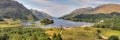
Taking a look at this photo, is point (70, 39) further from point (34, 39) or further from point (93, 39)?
point (34, 39)

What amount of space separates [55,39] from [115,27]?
7662 cm

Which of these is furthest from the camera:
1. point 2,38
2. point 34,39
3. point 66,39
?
point 2,38

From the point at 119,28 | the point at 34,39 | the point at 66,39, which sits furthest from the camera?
the point at 119,28

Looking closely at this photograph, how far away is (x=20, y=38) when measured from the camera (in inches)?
3905

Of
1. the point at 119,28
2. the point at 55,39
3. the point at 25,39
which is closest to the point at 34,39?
the point at 55,39

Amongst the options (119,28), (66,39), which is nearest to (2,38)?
(66,39)

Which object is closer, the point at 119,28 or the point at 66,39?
the point at 66,39

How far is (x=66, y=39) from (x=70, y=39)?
226 centimetres

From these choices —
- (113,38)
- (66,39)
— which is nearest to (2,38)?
(66,39)

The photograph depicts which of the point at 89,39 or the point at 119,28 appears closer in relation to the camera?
the point at 89,39

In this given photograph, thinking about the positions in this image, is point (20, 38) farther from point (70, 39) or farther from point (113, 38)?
point (113, 38)

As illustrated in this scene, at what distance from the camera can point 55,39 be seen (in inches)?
3314

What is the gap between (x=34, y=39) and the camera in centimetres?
8025

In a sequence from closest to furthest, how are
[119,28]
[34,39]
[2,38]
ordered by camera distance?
[34,39] → [2,38] → [119,28]
